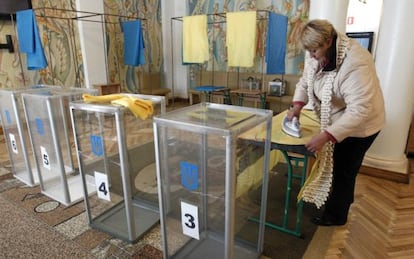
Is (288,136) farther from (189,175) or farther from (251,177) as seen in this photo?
(189,175)

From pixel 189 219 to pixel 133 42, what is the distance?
417 cm

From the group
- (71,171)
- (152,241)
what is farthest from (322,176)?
(71,171)

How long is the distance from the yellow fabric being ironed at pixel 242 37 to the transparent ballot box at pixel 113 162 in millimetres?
2173

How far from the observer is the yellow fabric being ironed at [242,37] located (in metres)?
3.62

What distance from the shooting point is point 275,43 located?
3752mm

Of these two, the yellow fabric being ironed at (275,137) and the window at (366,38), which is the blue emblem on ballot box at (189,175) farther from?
the window at (366,38)

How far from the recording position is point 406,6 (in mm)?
2109

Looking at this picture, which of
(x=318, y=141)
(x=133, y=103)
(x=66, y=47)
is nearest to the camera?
(x=318, y=141)

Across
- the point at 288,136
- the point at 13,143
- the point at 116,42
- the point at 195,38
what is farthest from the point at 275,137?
the point at 116,42

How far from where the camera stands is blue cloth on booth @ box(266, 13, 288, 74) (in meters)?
3.64

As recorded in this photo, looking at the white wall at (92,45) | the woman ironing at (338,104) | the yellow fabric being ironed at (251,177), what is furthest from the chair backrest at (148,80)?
the yellow fabric being ironed at (251,177)

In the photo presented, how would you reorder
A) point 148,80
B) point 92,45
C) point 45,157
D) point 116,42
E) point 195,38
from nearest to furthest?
point 45,157 < point 195,38 < point 92,45 < point 116,42 < point 148,80

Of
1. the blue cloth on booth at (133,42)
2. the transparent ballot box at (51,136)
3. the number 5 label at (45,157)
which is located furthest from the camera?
the blue cloth on booth at (133,42)

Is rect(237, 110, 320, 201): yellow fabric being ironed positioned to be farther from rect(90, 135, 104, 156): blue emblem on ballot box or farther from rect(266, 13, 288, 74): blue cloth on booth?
rect(266, 13, 288, 74): blue cloth on booth
